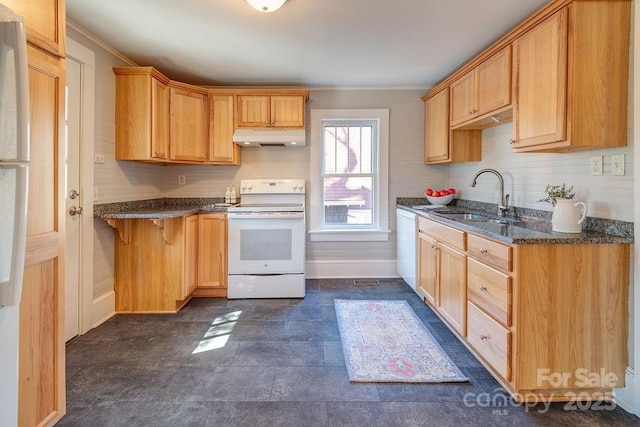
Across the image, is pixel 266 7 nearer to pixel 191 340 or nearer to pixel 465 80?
pixel 465 80

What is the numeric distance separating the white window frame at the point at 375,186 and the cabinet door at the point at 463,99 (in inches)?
36.8

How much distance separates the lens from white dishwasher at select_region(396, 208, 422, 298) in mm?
3320

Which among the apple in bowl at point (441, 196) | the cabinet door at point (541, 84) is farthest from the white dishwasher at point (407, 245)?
the cabinet door at point (541, 84)

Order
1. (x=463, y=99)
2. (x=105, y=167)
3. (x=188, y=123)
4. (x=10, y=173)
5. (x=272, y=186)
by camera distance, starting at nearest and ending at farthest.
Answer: (x=10, y=173) → (x=105, y=167) → (x=463, y=99) → (x=188, y=123) → (x=272, y=186)

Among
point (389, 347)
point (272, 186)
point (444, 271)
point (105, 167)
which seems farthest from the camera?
point (272, 186)

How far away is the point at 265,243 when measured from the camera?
10.9 feet

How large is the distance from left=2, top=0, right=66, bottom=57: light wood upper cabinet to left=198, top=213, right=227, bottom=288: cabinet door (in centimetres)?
201

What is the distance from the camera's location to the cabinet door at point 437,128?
3.30 m

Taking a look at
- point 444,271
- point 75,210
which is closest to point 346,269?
point 444,271

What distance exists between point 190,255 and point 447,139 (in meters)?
2.76

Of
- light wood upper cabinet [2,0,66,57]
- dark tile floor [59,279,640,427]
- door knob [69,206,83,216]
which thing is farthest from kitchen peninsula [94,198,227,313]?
light wood upper cabinet [2,0,66,57]

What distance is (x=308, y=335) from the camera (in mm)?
2553

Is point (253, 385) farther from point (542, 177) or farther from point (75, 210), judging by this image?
point (542, 177)

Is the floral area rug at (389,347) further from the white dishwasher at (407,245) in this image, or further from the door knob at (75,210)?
the door knob at (75,210)
